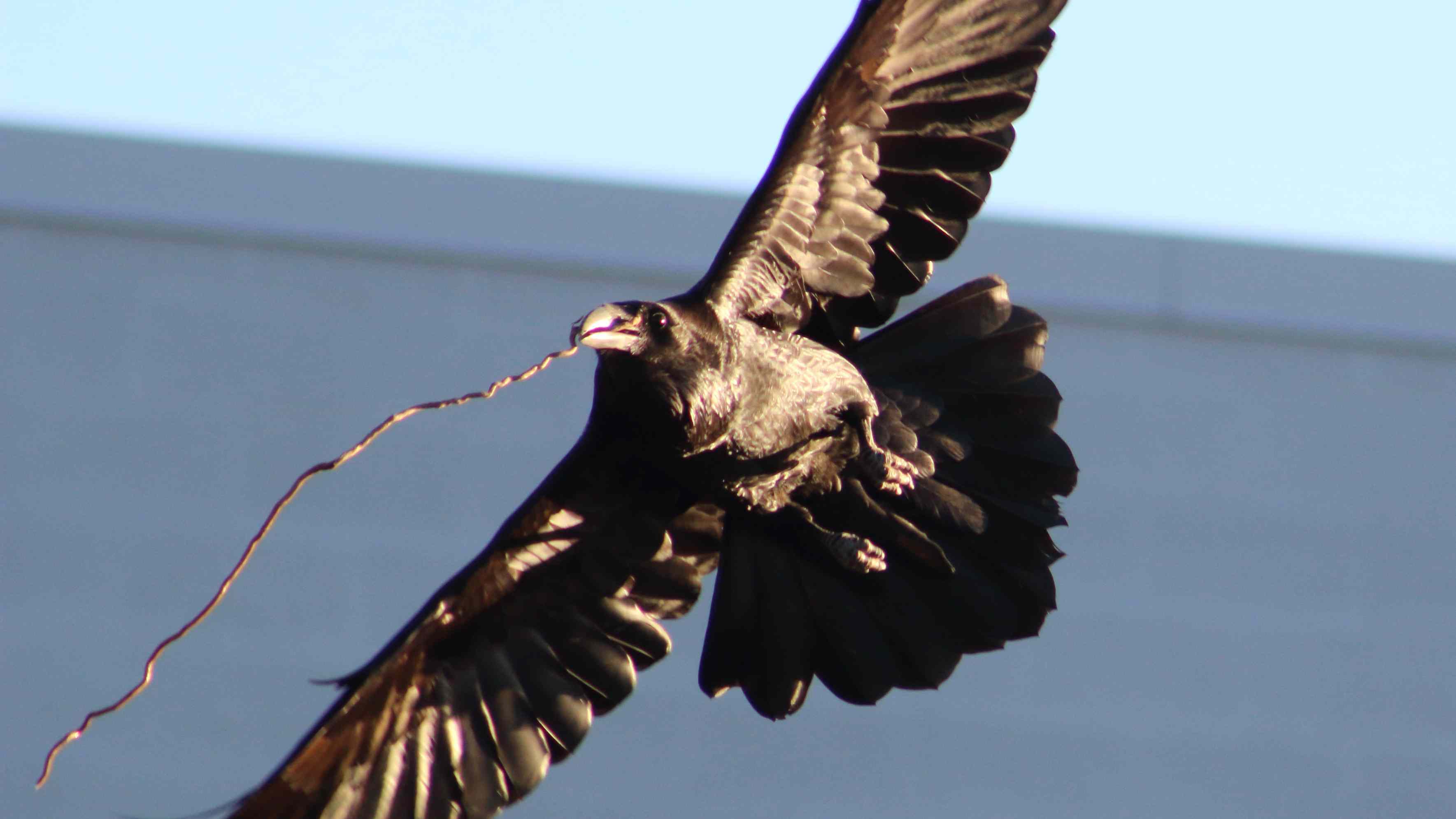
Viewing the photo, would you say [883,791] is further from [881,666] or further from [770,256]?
[770,256]

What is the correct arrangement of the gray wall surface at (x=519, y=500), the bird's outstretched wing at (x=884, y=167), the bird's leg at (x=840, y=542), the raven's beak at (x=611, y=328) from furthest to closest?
the gray wall surface at (x=519, y=500) < the bird's leg at (x=840, y=542) < the bird's outstretched wing at (x=884, y=167) < the raven's beak at (x=611, y=328)

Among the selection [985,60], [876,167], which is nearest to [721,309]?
[876,167]

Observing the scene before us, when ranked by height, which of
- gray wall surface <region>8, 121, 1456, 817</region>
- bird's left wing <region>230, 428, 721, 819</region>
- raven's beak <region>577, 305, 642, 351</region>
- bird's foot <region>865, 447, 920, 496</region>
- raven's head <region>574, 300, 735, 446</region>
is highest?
raven's beak <region>577, 305, 642, 351</region>

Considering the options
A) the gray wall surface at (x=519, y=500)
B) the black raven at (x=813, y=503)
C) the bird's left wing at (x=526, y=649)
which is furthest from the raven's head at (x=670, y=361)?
the gray wall surface at (x=519, y=500)

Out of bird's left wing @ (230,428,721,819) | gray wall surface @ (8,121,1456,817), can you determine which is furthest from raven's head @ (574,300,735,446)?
gray wall surface @ (8,121,1456,817)

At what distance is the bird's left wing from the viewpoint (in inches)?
169

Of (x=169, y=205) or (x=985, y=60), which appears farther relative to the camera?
(x=169, y=205)

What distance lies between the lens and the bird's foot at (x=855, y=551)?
4367 mm

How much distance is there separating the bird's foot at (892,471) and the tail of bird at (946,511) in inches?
0.7

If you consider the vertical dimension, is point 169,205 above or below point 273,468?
above

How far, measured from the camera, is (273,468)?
8773mm

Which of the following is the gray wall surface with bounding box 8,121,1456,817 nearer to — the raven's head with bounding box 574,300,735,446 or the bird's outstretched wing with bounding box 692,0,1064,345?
the bird's outstretched wing with bounding box 692,0,1064,345

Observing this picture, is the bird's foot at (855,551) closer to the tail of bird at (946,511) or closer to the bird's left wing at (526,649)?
the tail of bird at (946,511)

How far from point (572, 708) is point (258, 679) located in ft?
15.1
